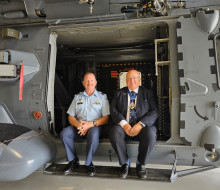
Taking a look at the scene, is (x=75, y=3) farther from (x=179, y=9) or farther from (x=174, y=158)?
(x=174, y=158)

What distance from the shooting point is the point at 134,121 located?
8.67ft

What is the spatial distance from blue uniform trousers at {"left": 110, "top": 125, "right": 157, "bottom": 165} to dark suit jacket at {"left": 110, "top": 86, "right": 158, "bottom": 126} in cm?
18

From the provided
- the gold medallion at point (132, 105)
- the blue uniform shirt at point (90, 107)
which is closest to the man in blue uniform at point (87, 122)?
the blue uniform shirt at point (90, 107)

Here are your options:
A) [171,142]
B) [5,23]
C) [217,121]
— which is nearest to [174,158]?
[171,142]

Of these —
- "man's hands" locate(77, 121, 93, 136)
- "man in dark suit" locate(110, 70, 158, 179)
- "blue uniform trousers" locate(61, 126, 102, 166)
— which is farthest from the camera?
"man's hands" locate(77, 121, 93, 136)

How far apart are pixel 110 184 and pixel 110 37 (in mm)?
2518

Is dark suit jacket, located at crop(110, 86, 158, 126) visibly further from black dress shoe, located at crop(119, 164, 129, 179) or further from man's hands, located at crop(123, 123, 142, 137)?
black dress shoe, located at crop(119, 164, 129, 179)

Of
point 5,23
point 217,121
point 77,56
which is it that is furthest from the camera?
point 77,56

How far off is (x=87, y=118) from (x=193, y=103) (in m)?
1.46

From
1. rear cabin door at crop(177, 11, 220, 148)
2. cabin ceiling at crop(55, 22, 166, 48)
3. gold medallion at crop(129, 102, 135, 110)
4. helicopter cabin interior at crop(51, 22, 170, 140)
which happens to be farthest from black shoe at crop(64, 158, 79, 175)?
cabin ceiling at crop(55, 22, 166, 48)

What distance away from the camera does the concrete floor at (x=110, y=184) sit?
2729 mm

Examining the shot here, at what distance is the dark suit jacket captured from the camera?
2.58 metres

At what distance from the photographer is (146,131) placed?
237cm

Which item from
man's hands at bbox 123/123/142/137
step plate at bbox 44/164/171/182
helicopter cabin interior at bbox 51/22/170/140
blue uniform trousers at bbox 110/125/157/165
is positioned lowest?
step plate at bbox 44/164/171/182
